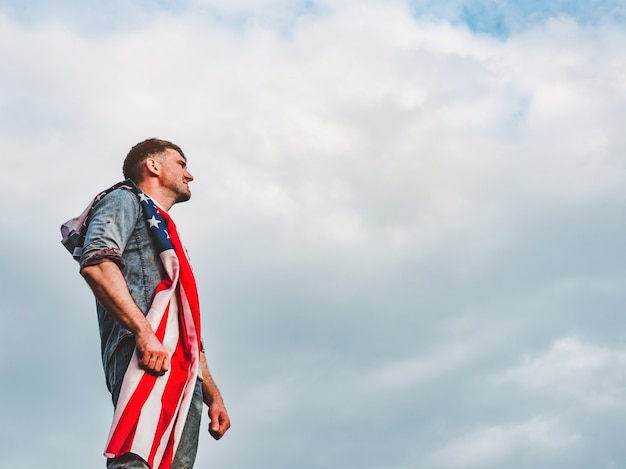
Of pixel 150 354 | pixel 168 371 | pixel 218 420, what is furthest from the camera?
pixel 218 420

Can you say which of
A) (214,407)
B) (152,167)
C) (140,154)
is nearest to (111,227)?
(152,167)

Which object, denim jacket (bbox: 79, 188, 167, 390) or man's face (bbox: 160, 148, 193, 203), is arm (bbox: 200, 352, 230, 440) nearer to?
denim jacket (bbox: 79, 188, 167, 390)

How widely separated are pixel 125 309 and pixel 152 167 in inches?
62.6

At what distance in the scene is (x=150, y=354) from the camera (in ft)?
16.7

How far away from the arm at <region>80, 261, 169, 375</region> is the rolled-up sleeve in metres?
0.06

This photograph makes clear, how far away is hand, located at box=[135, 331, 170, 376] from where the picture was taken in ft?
16.7

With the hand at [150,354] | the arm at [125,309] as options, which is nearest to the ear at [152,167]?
the arm at [125,309]

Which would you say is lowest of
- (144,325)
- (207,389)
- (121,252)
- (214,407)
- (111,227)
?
(144,325)

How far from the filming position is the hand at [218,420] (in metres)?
6.21

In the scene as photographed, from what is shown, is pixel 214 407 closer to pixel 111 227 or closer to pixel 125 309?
pixel 125 309

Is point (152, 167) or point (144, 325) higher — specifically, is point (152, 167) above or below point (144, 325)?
above

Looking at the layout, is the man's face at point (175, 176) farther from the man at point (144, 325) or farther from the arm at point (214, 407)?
the arm at point (214, 407)

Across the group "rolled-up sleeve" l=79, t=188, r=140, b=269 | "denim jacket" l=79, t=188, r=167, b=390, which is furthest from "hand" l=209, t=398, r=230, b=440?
"rolled-up sleeve" l=79, t=188, r=140, b=269

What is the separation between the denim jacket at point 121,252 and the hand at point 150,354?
18 centimetres
